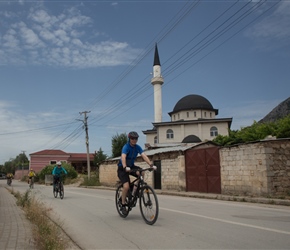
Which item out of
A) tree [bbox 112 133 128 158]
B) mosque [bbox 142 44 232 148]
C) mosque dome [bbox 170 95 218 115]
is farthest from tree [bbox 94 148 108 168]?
mosque dome [bbox 170 95 218 115]

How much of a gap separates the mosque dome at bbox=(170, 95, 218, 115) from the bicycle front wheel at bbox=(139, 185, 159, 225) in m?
58.1

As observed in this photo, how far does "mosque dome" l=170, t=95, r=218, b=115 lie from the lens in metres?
64.3

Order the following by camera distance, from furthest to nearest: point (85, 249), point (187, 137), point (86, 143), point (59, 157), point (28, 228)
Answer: point (59, 157)
point (187, 137)
point (86, 143)
point (28, 228)
point (85, 249)

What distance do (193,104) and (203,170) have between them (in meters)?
48.3

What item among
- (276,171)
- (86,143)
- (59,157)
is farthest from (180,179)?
(59,157)

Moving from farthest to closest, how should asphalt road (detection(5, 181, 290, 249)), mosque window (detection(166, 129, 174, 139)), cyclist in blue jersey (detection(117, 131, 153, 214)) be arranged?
mosque window (detection(166, 129, 174, 139))
cyclist in blue jersey (detection(117, 131, 153, 214))
asphalt road (detection(5, 181, 290, 249))

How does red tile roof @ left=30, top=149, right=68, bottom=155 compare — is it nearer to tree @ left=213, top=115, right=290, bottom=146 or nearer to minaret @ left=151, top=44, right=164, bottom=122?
minaret @ left=151, top=44, right=164, bottom=122

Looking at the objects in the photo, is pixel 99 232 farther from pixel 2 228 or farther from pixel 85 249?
Result: pixel 2 228

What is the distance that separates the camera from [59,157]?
73.8 m

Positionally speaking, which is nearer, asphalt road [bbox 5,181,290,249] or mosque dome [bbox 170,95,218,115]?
asphalt road [bbox 5,181,290,249]

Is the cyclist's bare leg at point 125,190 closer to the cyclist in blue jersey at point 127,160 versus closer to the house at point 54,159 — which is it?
the cyclist in blue jersey at point 127,160

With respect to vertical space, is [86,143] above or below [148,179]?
above

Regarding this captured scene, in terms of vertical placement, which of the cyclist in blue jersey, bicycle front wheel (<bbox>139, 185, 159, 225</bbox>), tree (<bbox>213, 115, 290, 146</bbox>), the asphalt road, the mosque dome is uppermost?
the mosque dome

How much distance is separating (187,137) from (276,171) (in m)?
43.4
